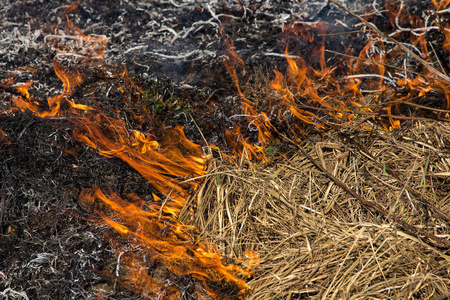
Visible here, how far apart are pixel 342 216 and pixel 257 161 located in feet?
2.88

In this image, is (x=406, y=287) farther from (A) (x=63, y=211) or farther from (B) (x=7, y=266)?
(B) (x=7, y=266)

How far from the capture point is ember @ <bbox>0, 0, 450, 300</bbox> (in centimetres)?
223

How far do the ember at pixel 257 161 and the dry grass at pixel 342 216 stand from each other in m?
0.01

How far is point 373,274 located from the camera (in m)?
2.10

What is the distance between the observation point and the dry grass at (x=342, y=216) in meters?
2.12

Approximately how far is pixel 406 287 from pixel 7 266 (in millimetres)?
2669

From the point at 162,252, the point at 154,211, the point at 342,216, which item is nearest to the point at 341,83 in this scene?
the point at 342,216

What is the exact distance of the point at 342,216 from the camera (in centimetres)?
246

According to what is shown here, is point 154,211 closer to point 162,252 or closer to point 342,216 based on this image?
point 162,252

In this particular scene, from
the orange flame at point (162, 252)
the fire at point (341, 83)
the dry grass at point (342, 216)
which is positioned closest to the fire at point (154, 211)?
the orange flame at point (162, 252)

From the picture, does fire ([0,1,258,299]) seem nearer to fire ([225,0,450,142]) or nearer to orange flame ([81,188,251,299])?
orange flame ([81,188,251,299])

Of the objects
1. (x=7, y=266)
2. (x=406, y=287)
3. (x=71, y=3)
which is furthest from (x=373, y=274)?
(x=71, y=3)

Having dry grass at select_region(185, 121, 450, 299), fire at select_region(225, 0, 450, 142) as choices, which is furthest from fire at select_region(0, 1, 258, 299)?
fire at select_region(225, 0, 450, 142)

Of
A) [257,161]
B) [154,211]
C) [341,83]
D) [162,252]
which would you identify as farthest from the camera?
[341,83]
